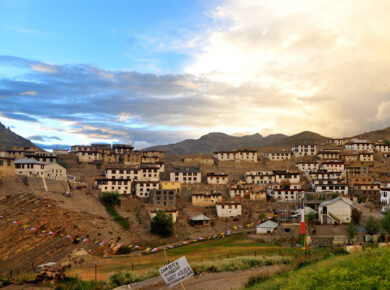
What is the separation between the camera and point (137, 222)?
48375 millimetres

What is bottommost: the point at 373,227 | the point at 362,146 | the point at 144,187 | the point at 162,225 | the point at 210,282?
the point at 162,225

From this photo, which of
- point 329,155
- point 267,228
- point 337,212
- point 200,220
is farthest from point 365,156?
point 267,228

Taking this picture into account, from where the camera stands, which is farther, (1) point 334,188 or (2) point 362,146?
(2) point 362,146

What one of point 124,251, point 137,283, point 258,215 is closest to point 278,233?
point 258,215

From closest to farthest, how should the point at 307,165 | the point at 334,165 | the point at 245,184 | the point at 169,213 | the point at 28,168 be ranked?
the point at 169,213
the point at 28,168
the point at 245,184
the point at 334,165
the point at 307,165

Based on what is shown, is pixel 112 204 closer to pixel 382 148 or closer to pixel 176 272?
pixel 176 272

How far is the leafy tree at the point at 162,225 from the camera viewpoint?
45.3 meters

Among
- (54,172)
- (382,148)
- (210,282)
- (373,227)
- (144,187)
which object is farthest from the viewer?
(382,148)

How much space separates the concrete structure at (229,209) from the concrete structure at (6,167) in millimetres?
31011

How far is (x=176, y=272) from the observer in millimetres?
12398

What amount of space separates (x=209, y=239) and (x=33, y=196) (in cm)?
2205

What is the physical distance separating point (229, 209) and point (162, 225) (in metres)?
12.9

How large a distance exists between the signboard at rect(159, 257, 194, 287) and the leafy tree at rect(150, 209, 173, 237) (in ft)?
109

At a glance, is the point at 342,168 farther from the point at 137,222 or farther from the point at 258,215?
the point at 137,222
